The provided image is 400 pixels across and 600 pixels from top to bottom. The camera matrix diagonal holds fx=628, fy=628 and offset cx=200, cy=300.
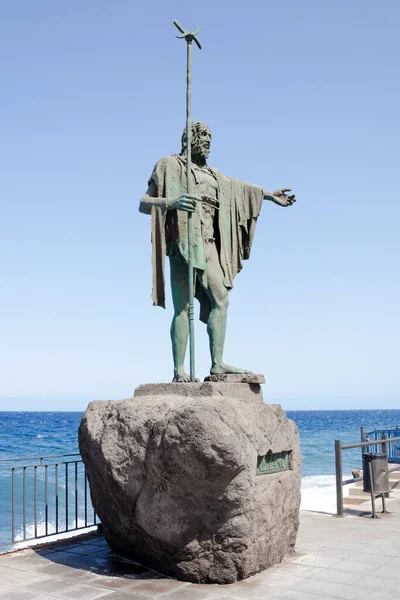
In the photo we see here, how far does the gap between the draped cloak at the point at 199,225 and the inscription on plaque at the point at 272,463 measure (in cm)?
165

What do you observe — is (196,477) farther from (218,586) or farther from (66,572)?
(66,572)

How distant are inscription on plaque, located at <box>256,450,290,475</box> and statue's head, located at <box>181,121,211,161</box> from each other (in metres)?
A: 3.24

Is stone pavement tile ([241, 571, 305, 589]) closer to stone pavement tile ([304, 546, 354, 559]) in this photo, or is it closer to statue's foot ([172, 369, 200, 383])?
stone pavement tile ([304, 546, 354, 559])

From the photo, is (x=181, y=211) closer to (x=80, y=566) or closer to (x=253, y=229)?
(x=253, y=229)

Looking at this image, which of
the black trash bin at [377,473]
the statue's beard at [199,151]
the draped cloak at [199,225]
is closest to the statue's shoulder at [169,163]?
the draped cloak at [199,225]

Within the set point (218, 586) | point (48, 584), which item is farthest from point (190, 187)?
point (48, 584)

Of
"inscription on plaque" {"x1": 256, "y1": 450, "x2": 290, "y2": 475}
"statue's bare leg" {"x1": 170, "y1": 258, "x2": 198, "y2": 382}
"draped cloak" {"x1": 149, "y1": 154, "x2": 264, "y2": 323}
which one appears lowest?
"inscription on plaque" {"x1": 256, "y1": 450, "x2": 290, "y2": 475}

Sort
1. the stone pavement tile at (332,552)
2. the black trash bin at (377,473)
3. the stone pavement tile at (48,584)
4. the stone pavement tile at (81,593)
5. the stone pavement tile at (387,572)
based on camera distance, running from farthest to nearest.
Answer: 1. the black trash bin at (377,473)
2. the stone pavement tile at (332,552)
3. the stone pavement tile at (387,572)
4. the stone pavement tile at (48,584)
5. the stone pavement tile at (81,593)

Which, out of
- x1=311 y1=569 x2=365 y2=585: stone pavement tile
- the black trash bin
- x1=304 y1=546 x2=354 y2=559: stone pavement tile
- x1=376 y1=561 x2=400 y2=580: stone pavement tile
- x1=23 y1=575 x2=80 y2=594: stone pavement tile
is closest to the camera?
x1=23 y1=575 x2=80 y2=594: stone pavement tile

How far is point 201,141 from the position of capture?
22.1ft

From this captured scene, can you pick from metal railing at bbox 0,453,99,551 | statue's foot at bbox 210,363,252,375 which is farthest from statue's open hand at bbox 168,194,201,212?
metal railing at bbox 0,453,99,551

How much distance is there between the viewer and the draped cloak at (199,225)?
21.6 ft

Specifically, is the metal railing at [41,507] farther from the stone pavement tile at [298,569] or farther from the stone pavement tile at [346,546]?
the stone pavement tile at [298,569]

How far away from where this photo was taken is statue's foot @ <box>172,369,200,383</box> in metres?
6.41
